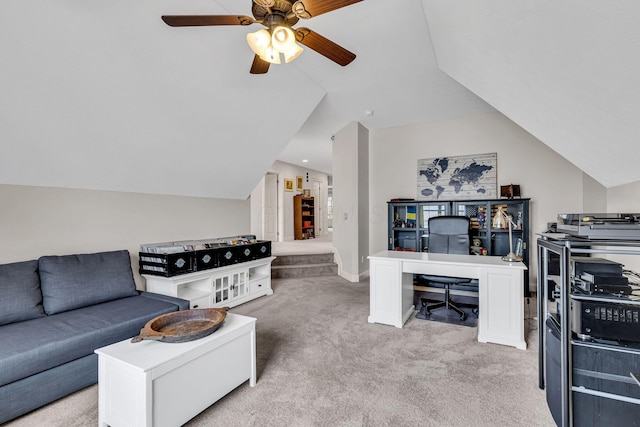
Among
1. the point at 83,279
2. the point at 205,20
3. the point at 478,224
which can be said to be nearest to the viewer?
the point at 205,20

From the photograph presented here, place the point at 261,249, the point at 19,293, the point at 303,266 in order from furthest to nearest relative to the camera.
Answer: the point at 303,266 → the point at 261,249 → the point at 19,293

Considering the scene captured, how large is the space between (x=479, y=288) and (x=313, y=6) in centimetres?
260

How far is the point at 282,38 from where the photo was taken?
1696 mm

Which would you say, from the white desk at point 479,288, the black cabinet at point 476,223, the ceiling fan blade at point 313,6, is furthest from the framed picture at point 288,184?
the ceiling fan blade at point 313,6

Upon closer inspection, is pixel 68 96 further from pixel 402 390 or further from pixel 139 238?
pixel 402 390

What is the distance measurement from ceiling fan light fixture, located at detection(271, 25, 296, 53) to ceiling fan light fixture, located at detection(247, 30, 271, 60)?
0.05 m

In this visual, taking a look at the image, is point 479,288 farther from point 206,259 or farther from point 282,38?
point 206,259

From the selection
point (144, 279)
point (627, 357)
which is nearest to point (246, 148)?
point (144, 279)

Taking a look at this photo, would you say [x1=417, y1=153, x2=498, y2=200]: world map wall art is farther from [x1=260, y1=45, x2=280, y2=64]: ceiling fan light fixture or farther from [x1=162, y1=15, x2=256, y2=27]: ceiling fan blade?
[x1=162, y1=15, x2=256, y2=27]: ceiling fan blade

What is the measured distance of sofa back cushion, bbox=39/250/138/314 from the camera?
2.20m

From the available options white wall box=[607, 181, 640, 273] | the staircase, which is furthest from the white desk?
the staircase

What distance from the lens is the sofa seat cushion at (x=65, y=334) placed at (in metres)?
1.58

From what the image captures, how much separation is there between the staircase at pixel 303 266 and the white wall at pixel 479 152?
2.80 ft

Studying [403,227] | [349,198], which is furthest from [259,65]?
[403,227]
